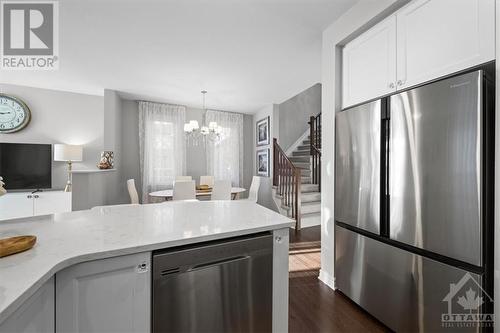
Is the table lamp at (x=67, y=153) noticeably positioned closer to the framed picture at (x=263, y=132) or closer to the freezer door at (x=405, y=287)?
the framed picture at (x=263, y=132)

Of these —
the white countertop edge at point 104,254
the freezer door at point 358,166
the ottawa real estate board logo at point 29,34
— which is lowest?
the white countertop edge at point 104,254

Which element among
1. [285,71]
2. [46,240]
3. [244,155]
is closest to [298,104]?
[244,155]

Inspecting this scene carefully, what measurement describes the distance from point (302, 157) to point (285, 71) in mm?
2781

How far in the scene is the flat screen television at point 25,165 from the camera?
11.6ft

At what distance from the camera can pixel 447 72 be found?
4.20ft

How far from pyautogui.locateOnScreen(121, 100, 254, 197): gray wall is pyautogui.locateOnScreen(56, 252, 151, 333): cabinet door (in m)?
4.46

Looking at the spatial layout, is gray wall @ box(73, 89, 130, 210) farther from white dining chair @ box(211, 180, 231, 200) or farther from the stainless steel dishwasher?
the stainless steel dishwasher

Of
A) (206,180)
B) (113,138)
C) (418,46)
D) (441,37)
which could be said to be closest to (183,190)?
(206,180)

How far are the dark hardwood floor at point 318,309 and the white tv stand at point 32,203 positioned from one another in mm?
3809

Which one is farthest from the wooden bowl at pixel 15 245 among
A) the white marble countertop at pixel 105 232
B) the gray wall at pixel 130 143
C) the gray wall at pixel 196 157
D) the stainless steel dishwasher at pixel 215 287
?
the gray wall at pixel 196 157

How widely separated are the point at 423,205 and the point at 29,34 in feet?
13.2

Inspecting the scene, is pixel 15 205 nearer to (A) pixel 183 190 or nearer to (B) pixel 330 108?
(A) pixel 183 190

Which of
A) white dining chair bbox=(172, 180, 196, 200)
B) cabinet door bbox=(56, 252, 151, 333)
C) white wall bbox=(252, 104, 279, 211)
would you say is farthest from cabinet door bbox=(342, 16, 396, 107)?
white wall bbox=(252, 104, 279, 211)

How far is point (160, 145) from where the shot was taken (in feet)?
16.3
